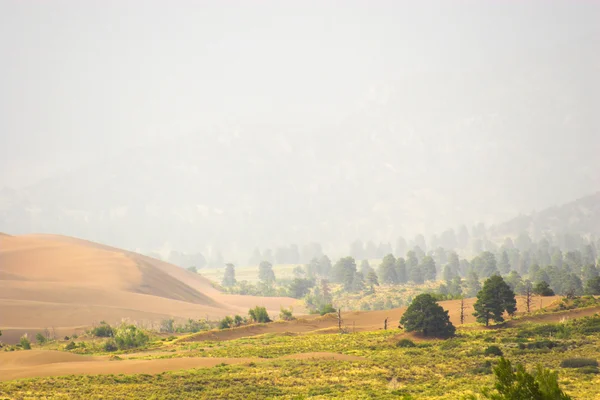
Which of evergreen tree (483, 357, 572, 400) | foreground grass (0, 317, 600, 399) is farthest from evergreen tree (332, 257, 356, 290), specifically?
evergreen tree (483, 357, 572, 400)

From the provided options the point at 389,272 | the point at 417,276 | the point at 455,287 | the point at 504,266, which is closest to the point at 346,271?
the point at 389,272

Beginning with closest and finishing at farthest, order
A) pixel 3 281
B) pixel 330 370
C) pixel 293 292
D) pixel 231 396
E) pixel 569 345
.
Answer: pixel 231 396 < pixel 330 370 < pixel 569 345 < pixel 3 281 < pixel 293 292

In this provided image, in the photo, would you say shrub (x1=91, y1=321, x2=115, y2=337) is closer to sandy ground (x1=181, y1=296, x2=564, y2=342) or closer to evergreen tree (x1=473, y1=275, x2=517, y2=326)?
sandy ground (x1=181, y1=296, x2=564, y2=342)

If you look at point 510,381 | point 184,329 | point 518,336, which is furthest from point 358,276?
point 510,381

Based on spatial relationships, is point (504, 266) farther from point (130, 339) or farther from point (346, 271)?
point (130, 339)

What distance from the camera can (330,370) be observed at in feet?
193

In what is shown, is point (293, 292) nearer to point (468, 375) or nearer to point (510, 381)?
point (468, 375)

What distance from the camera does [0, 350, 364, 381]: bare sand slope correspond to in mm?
58000

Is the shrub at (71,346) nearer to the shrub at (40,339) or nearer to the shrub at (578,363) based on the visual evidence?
the shrub at (40,339)

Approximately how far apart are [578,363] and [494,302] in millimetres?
25310

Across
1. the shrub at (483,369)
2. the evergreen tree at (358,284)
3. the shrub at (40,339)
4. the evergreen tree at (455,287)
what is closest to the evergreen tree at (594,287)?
the evergreen tree at (455,287)

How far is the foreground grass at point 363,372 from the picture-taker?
49.5 metres

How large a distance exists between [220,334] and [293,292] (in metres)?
93.5

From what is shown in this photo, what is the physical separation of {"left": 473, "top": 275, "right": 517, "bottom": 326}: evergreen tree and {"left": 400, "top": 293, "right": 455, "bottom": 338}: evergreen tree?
5.73 m
